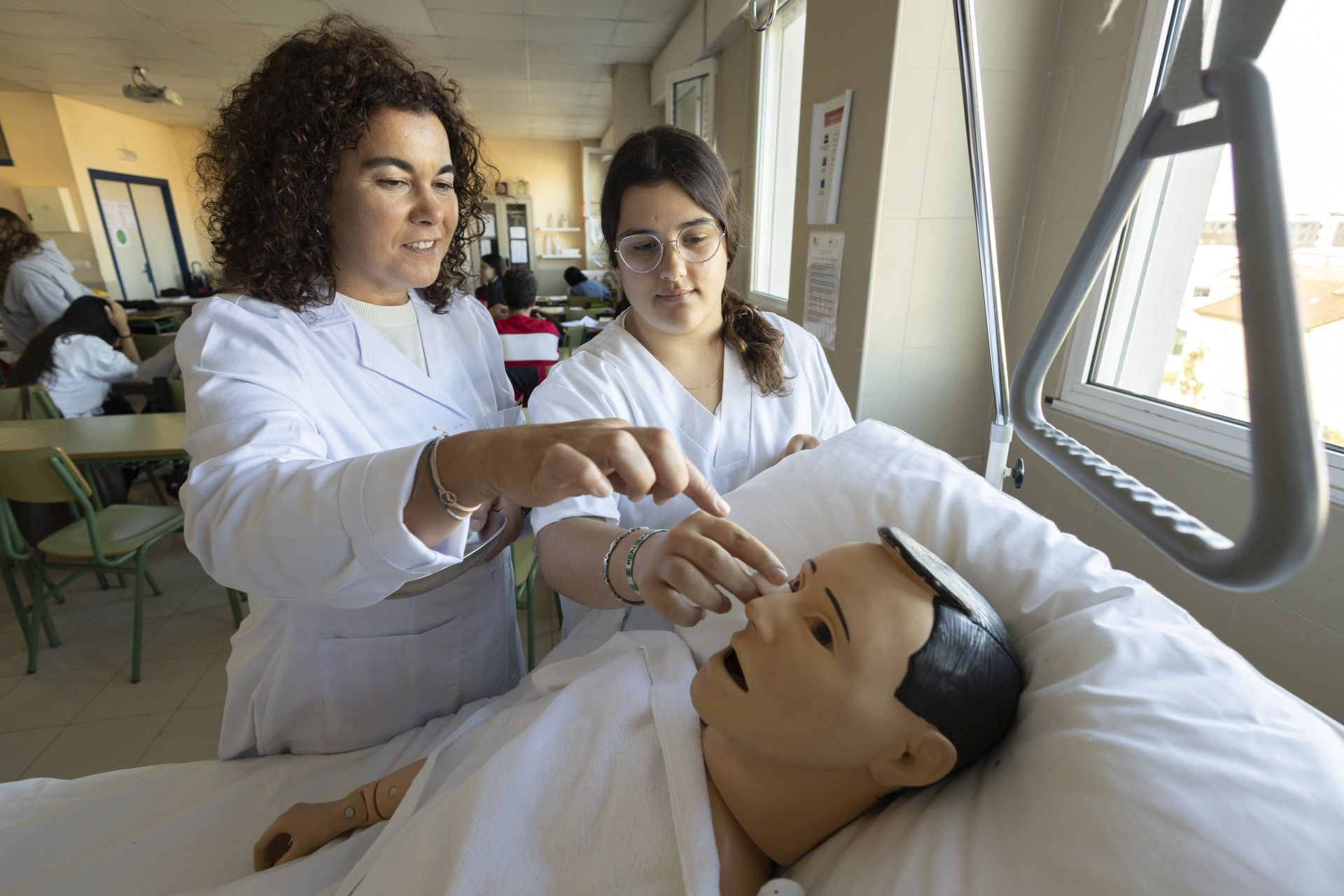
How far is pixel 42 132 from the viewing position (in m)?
7.04

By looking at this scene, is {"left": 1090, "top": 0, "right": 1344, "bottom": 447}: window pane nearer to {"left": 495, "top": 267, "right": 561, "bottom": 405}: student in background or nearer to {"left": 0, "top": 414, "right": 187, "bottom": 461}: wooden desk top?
{"left": 495, "top": 267, "right": 561, "bottom": 405}: student in background

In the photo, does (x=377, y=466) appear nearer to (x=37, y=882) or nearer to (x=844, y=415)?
(x=37, y=882)

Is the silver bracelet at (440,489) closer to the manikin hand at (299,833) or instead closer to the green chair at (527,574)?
the manikin hand at (299,833)

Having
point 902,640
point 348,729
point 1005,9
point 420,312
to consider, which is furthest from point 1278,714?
point 1005,9

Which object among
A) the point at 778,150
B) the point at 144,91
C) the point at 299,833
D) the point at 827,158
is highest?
the point at 144,91

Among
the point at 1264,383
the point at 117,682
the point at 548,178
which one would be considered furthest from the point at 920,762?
the point at 548,178

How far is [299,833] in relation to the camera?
35.0 inches

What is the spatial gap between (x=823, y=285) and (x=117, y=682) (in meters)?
3.14

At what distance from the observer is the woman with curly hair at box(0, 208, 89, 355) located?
3.84 meters

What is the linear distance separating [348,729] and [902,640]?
999mm

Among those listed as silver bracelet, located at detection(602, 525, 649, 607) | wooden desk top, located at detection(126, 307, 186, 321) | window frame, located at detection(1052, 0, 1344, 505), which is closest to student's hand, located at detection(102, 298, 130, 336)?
wooden desk top, located at detection(126, 307, 186, 321)

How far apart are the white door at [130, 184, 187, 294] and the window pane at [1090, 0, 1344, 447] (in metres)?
11.5

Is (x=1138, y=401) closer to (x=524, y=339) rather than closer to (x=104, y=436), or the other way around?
(x=524, y=339)

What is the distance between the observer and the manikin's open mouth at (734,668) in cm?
79
